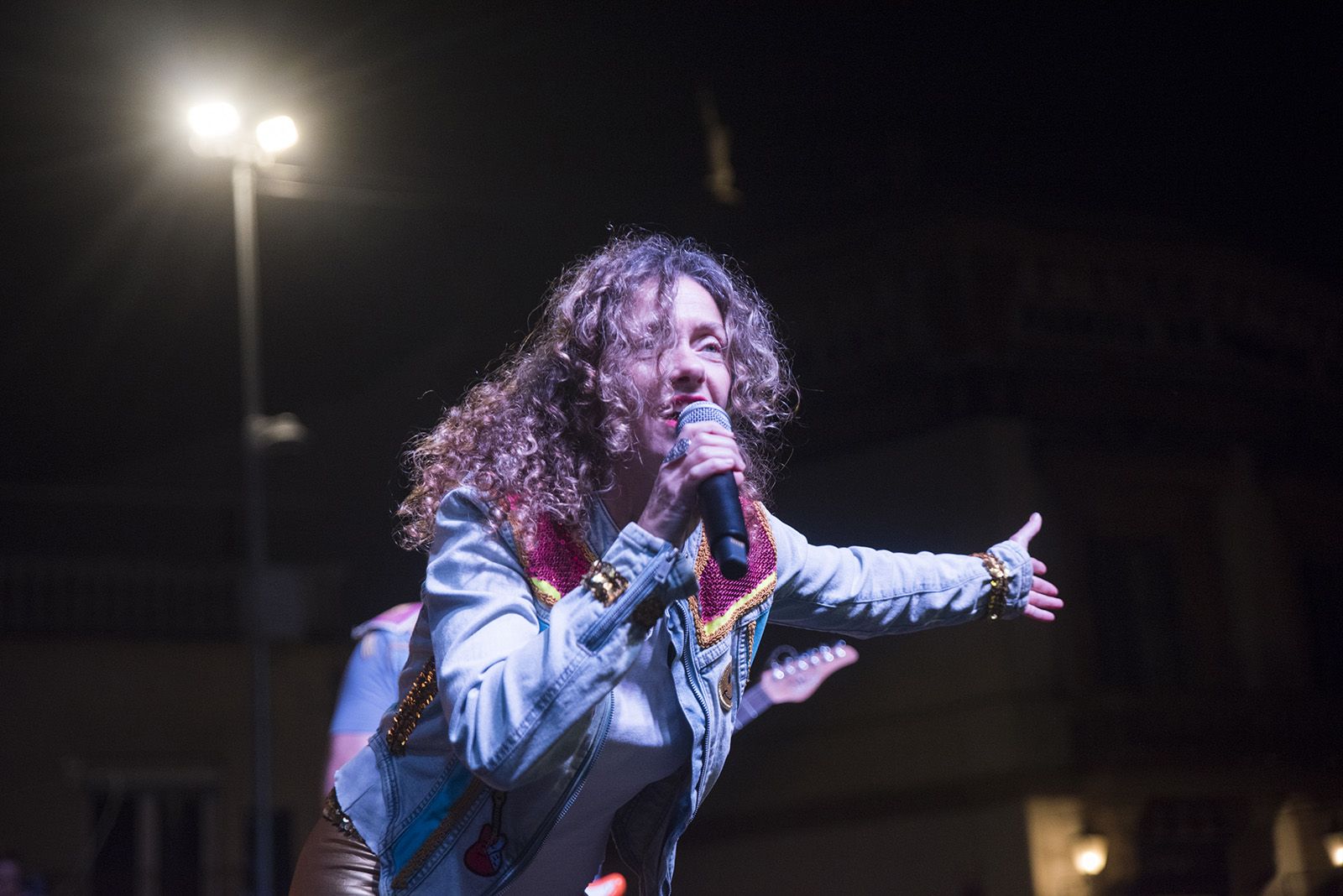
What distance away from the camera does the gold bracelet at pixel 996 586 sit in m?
2.19

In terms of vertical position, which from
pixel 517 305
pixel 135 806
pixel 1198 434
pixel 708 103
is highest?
pixel 708 103

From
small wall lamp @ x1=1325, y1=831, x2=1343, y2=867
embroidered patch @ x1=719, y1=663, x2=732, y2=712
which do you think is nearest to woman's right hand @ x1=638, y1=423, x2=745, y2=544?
embroidered patch @ x1=719, y1=663, x2=732, y2=712

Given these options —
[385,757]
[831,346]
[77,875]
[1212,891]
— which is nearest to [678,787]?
[385,757]

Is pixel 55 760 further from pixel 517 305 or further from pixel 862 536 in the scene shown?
pixel 862 536

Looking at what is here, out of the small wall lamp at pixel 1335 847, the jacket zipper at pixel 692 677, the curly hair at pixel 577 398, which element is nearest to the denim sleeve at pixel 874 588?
the curly hair at pixel 577 398

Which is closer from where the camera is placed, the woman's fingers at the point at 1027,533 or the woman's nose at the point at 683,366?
the woman's nose at the point at 683,366

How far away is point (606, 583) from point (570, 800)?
0.97ft

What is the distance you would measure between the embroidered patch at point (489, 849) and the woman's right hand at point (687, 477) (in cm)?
40

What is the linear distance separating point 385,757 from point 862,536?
27.5ft

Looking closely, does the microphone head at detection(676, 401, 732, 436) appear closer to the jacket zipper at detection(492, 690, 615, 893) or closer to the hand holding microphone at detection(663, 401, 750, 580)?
the hand holding microphone at detection(663, 401, 750, 580)

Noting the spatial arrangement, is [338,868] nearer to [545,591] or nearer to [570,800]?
[570,800]

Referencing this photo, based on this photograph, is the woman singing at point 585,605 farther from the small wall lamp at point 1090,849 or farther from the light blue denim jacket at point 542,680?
the small wall lamp at point 1090,849

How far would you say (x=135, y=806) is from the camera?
35.6ft

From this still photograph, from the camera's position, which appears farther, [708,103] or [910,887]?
[708,103]
